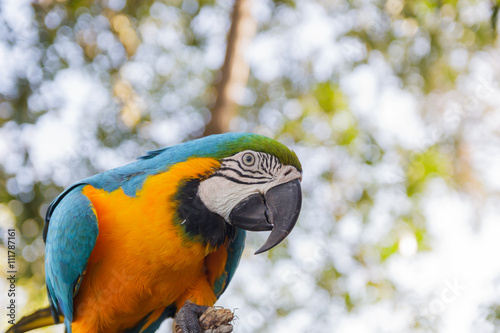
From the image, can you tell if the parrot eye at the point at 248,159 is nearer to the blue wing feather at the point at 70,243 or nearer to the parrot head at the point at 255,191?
the parrot head at the point at 255,191

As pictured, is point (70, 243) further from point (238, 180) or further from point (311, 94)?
point (311, 94)

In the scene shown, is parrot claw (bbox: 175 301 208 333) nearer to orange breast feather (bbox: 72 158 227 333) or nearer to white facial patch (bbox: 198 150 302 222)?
orange breast feather (bbox: 72 158 227 333)

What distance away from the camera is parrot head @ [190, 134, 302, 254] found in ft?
7.27

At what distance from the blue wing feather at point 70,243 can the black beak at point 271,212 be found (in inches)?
30.0

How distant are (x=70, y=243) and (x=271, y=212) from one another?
1.09 meters

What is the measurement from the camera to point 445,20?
199 inches

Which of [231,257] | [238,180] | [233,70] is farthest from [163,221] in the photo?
[233,70]

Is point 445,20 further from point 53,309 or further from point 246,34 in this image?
point 53,309

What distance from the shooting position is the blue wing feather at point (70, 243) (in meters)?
2.16

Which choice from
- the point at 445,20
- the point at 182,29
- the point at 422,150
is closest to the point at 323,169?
the point at 422,150

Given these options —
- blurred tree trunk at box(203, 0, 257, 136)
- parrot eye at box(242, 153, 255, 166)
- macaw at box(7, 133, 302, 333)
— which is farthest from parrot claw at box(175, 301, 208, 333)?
blurred tree trunk at box(203, 0, 257, 136)

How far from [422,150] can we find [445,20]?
1.62 metres

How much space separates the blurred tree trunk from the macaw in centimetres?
164

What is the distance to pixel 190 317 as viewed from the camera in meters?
2.20
